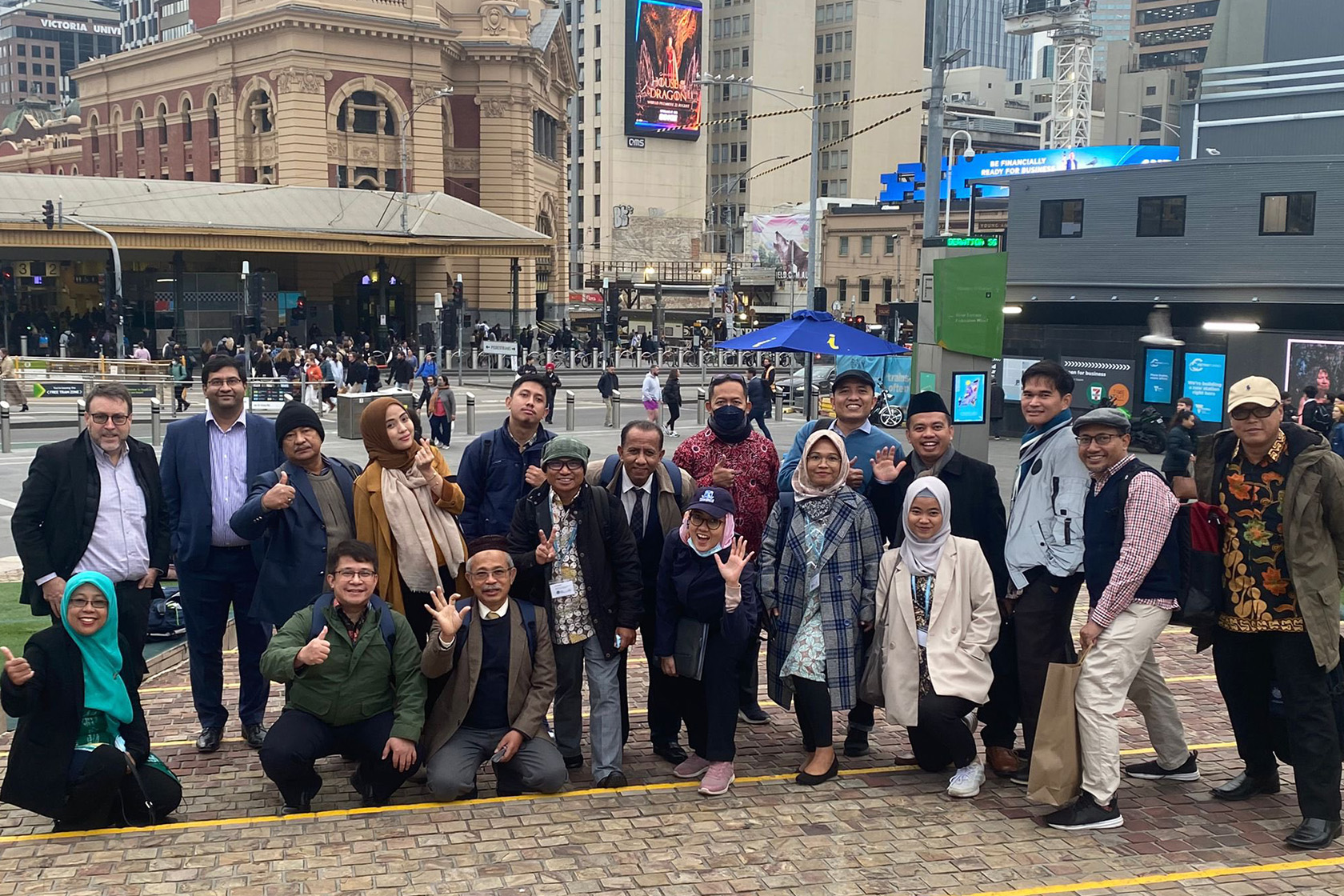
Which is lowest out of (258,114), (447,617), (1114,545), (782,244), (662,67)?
(447,617)

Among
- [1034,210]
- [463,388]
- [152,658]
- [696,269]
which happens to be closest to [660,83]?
[696,269]

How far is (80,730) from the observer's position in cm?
583

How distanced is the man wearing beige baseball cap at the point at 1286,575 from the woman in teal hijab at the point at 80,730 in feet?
16.7

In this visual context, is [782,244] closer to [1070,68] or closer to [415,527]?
[1070,68]

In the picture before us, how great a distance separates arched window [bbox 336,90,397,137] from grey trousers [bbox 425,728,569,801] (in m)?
56.8

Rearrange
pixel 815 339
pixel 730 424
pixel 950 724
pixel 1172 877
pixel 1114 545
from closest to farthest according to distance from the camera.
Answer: pixel 1172 877 < pixel 1114 545 < pixel 950 724 < pixel 730 424 < pixel 815 339

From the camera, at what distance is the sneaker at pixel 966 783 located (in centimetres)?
630

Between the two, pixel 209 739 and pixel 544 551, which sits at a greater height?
pixel 544 551

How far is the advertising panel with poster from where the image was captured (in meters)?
98.9

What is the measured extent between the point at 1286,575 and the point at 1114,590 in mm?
772

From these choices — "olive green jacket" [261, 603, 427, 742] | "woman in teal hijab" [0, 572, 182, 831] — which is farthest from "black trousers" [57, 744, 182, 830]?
"olive green jacket" [261, 603, 427, 742]

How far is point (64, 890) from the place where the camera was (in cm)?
513

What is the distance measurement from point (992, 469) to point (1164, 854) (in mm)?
2111

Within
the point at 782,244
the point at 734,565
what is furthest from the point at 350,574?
the point at 782,244
